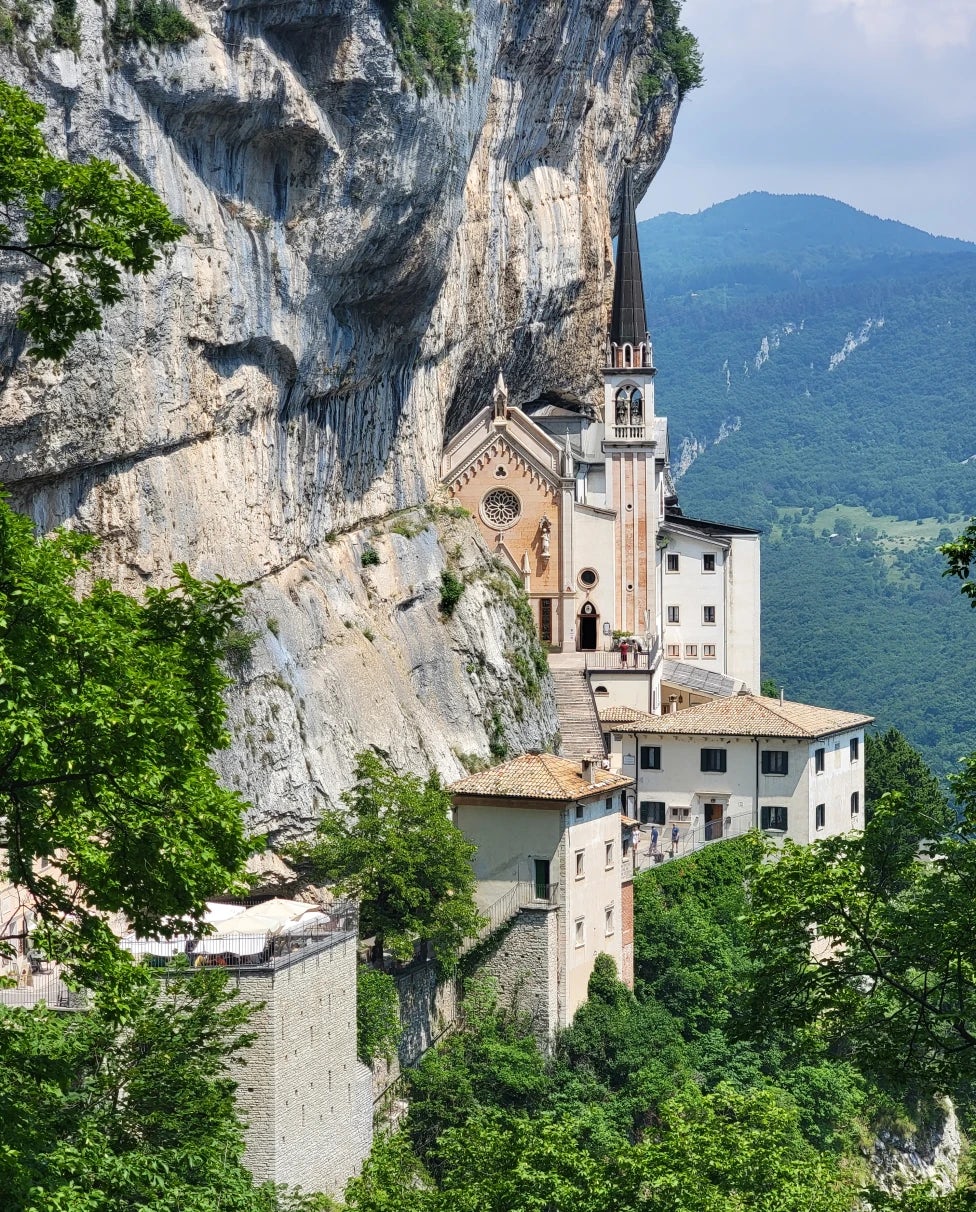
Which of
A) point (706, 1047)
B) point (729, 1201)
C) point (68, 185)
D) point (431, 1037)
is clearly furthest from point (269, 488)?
point (68, 185)

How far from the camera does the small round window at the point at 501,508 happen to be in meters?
74.4

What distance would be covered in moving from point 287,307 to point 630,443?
29783 millimetres

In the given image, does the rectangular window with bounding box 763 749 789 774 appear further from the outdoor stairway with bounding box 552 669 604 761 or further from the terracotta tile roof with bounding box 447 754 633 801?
the terracotta tile roof with bounding box 447 754 633 801

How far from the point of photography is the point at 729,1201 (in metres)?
35.2

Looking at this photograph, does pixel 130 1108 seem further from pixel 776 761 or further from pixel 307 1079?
pixel 776 761

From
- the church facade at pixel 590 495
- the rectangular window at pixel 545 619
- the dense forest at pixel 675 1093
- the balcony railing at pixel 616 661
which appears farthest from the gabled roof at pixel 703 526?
the dense forest at pixel 675 1093

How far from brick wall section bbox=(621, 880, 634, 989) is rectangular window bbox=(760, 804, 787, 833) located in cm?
968

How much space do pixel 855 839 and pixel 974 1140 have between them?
36.7m

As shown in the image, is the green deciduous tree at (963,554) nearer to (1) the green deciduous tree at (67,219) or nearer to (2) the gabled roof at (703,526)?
(1) the green deciduous tree at (67,219)

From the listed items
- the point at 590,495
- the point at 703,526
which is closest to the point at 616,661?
the point at 590,495

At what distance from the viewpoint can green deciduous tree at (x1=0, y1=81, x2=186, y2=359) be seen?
2081cm

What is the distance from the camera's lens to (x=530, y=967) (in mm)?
53562

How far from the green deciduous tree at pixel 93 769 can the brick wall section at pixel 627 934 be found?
123ft

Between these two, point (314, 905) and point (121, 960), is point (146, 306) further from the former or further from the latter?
point (121, 960)
